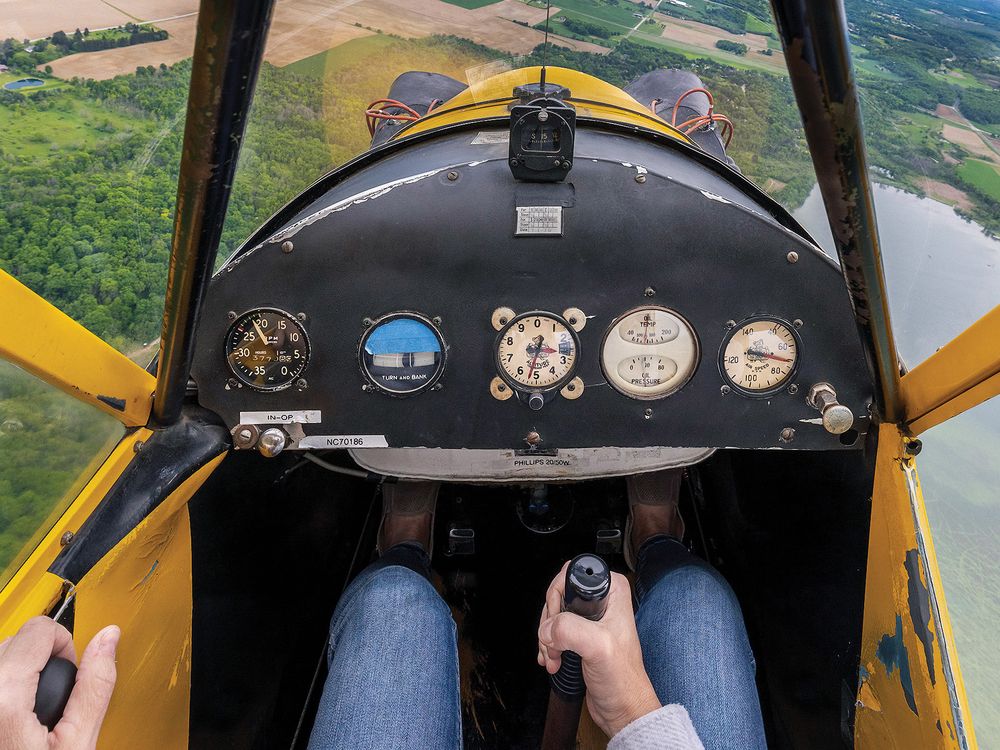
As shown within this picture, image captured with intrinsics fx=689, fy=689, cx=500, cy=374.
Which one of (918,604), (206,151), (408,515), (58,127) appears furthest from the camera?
(408,515)

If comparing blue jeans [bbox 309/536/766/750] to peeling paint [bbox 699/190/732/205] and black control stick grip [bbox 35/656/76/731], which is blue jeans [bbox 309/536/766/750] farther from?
peeling paint [bbox 699/190/732/205]

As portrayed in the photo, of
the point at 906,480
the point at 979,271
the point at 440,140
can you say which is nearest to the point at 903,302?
the point at 979,271

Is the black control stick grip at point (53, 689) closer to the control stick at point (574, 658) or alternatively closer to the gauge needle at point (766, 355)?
the control stick at point (574, 658)

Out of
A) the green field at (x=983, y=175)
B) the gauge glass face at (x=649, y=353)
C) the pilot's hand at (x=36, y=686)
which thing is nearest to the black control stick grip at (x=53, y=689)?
the pilot's hand at (x=36, y=686)

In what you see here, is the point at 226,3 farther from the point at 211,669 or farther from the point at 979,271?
the point at 979,271

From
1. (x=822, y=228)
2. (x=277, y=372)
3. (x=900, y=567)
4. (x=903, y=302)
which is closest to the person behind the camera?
(x=900, y=567)

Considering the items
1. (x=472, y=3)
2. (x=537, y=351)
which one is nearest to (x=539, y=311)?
(x=537, y=351)

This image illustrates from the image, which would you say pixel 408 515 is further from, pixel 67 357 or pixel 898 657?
pixel 898 657
